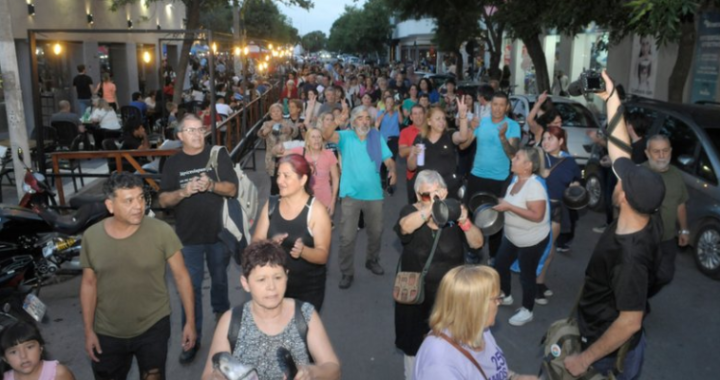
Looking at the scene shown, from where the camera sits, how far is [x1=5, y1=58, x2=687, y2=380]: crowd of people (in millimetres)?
2977

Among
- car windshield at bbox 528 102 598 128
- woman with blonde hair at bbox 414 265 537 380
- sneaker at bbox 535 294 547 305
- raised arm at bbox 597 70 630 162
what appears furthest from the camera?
car windshield at bbox 528 102 598 128

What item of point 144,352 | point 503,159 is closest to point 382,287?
point 503,159

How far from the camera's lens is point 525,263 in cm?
578

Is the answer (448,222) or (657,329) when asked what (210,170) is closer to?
(448,222)

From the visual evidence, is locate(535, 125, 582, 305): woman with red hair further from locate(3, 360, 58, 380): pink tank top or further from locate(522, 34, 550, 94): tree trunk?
locate(522, 34, 550, 94): tree trunk

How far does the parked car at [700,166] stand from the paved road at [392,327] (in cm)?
35

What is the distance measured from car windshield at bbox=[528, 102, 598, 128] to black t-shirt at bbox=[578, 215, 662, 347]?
9.57 m

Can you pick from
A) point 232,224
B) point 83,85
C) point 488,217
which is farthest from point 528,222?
point 83,85

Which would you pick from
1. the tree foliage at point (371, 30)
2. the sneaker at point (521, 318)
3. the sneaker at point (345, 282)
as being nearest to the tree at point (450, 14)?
the sneaker at point (345, 282)

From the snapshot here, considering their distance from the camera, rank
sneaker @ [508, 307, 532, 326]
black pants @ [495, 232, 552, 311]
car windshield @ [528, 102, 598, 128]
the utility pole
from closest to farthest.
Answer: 1. black pants @ [495, 232, 552, 311]
2. sneaker @ [508, 307, 532, 326]
3. the utility pole
4. car windshield @ [528, 102, 598, 128]

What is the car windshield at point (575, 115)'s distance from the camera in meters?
12.4

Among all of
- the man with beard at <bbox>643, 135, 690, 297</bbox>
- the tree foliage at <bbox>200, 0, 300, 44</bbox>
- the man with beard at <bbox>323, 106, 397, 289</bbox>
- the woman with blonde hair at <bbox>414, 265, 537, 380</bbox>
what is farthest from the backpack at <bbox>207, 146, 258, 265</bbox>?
the tree foliage at <bbox>200, 0, 300, 44</bbox>

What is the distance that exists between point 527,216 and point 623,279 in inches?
102

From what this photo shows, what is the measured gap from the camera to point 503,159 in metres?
7.53
